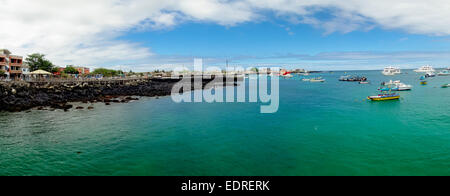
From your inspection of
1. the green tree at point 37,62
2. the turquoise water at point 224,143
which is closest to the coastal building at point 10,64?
the green tree at point 37,62

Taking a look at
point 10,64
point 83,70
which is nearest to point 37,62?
point 10,64

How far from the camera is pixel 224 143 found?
56.1 feet

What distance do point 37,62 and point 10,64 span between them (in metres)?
10.3

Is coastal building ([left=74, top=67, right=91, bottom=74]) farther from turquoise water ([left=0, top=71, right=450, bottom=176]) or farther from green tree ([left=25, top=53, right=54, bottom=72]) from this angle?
turquoise water ([left=0, top=71, right=450, bottom=176])

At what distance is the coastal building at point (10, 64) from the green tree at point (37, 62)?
4819 millimetres

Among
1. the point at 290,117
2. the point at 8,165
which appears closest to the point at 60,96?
the point at 8,165

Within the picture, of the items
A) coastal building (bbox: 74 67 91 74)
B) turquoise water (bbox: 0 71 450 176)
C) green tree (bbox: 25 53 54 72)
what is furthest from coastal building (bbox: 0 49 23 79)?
coastal building (bbox: 74 67 91 74)

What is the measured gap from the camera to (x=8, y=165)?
42.2ft

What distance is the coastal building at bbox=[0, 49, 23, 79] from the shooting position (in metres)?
53.6

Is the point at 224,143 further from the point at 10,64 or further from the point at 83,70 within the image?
the point at 83,70

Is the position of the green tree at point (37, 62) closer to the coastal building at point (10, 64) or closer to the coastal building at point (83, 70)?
the coastal building at point (10, 64)

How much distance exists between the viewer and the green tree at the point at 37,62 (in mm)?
65500

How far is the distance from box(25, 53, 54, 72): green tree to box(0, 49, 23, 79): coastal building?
4819 mm

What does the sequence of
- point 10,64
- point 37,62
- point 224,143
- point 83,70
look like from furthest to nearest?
point 83,70 < point 37,62 < point 10,64 < point 224,143
